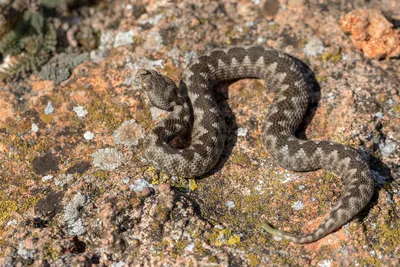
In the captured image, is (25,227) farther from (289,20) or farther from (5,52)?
(289,20)

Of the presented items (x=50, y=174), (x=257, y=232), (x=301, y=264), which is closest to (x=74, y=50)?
(x=50, y=174)

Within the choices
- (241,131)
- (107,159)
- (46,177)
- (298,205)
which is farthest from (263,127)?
(46,177)

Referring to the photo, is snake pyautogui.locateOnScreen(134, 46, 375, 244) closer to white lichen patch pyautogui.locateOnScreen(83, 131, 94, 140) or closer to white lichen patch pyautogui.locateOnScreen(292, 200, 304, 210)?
white lichen patch pyautogui.locateOnScreen(292, 200, 304, 210)

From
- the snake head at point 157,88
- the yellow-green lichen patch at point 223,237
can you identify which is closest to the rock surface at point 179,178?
the yellow-green lichen patch at point 223,237

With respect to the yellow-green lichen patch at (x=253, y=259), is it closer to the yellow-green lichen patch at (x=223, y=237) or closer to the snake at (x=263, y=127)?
the yellow-green lichen patch at (x=223, y=237)

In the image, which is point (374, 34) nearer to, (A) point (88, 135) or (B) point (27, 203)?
(A) point (88, 135)
